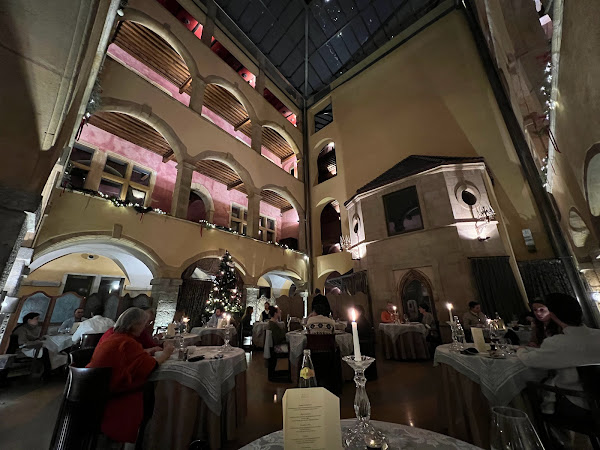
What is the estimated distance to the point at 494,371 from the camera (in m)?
2.31

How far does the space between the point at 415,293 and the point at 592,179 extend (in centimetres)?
572

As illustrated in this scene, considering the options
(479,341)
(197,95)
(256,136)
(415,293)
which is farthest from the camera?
(256,136)

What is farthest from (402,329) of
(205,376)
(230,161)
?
(230,161)

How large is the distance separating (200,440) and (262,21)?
17.7 m

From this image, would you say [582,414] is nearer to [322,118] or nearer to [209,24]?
[209,24]

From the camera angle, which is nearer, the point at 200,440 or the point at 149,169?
the point at 200,440

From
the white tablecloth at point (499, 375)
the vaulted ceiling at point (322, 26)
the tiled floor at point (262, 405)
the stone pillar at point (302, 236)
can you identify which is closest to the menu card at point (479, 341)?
the white tablecloth at point (499, 375)

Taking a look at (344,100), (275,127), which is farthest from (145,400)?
(344,100)

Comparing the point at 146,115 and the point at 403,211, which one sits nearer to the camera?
the point at 146,115

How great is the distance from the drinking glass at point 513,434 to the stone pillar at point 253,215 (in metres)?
10.5

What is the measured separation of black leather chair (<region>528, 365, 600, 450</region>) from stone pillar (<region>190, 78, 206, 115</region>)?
1180 centimetres

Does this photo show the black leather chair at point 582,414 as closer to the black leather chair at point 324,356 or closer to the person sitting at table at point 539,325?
the person sitting at table at point 539,325

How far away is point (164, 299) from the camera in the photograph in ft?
23.2

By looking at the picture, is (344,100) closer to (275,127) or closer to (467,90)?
(275,127)
